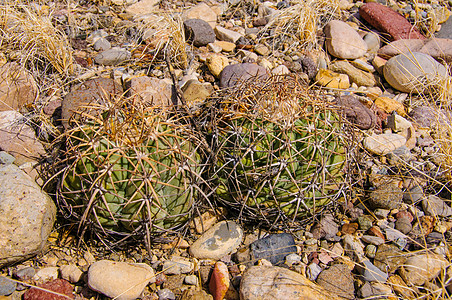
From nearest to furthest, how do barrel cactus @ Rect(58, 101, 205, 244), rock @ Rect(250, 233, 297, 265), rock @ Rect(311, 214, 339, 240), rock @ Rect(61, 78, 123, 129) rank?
barrel cactus @ Rect(58, 101, 205, 244) < rock @ Rect(250, 233, 297, 265) < rock @ Rect(311, 214, 339, 240) < rock @ Rect(61, 78, 123, 129)

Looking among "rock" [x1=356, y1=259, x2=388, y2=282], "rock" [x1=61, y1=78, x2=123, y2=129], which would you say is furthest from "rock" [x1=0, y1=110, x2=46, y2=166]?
"rock" [x1=356, y1=259, x2=388, y2=282]

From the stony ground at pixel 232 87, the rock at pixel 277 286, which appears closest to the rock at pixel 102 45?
the stony ground at pixel 232 87

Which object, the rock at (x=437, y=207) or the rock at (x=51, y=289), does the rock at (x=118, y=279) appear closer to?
the rock at (x=51, y=289)

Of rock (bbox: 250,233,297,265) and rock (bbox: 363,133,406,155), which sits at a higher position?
rock (bbox: 363,133,406,155)

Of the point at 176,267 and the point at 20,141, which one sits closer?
the point at 176,267

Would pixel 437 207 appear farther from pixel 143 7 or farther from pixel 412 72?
pixel 143 7

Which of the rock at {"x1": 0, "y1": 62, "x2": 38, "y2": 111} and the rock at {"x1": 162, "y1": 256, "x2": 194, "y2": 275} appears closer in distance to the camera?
the rock at {"x1": 162, "y1": 256, "x2": 194, "y2": 275}

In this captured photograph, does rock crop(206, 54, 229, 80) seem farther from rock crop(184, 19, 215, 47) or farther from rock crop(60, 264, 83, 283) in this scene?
rock crop(60, 264, 83, 283)

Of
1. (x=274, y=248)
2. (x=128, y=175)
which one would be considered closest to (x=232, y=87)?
(x=128, y=175)
